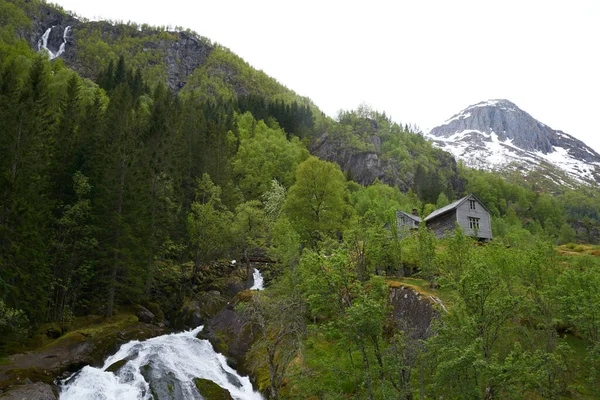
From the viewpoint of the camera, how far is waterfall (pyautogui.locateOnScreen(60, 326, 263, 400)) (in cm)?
2134

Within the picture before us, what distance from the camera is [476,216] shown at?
6147cm

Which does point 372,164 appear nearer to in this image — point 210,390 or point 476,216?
point 476,216

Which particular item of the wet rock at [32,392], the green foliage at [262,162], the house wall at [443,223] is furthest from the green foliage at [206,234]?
the house wall at [443,223]

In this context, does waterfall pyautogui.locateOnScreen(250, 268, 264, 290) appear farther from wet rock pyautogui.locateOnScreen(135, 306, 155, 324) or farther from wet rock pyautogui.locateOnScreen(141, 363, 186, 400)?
wet rock pyautogui.locateOnScreen(141, 363, 186, 400)

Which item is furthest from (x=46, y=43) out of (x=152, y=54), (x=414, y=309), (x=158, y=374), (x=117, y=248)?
(x=414, y=309)

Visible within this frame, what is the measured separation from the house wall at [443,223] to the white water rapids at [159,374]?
136 feet

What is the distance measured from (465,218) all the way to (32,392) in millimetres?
55592

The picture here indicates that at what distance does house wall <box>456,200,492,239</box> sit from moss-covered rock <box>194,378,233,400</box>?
150 ft

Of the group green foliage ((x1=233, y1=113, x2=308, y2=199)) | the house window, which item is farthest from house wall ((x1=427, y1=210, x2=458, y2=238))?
green foliage ((x1=233, y1=113, x2=308, y2=199))

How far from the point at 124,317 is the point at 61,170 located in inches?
495

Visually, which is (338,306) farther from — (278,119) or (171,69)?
(171,69)

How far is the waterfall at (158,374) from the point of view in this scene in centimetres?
2134

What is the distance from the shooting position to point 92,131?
116 feet

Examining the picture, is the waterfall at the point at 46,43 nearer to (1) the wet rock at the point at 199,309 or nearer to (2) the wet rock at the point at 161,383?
(1) the wet rock at the point at 199,309
